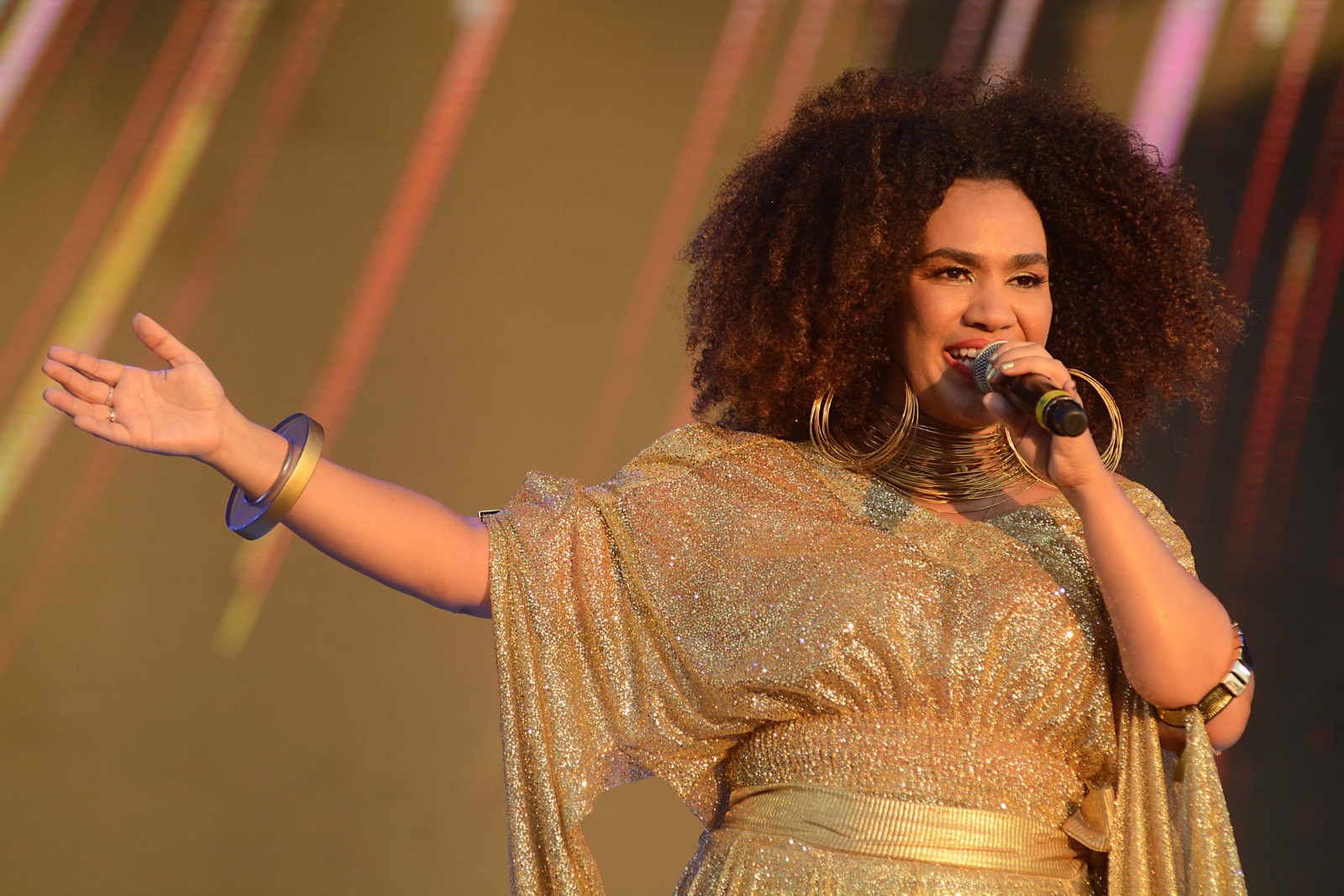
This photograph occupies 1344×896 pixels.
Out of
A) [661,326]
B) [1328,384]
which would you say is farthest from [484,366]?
[1328,384]

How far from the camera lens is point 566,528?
4.50 feet

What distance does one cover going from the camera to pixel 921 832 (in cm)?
123

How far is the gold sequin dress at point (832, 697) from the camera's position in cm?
125

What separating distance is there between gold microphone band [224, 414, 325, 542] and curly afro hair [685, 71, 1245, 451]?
22.0 inches

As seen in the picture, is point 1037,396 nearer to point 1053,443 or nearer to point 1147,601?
point 1053,443

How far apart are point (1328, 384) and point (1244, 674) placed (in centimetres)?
156

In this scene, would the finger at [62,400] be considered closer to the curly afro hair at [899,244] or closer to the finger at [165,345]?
the finger at [165,345]

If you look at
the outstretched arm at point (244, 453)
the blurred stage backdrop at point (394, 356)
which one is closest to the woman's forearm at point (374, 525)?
the outstretched arm at point (244, 453)

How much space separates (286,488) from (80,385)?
19 cm

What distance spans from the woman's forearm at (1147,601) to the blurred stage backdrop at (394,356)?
1.55 m

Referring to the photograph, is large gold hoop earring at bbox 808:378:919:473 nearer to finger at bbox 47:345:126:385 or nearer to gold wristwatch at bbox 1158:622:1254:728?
gold wristwatch at bbox 1158:622:1254:728

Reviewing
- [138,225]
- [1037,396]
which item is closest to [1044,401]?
[1037,396]

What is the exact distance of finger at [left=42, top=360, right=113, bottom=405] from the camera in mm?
1106

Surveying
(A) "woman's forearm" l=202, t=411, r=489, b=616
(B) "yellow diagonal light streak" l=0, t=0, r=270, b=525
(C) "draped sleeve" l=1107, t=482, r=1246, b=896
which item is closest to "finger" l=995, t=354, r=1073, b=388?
(C) "draped sleeve" l=1107, t=482, r=1246, b=896
